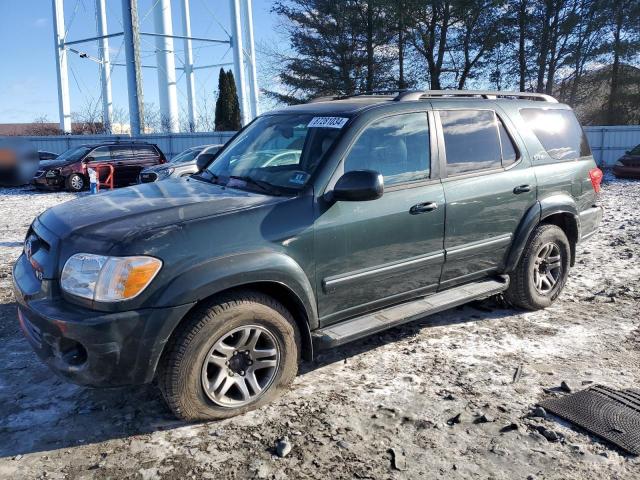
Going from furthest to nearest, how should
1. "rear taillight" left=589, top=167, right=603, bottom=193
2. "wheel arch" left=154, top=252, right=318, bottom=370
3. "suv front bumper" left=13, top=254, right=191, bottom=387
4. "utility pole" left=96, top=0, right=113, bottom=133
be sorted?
"utility pole" left=96, top=0, right=113, bottom=133 → "rear taillight" left=589, top=167, right=603, bottom=193 → "wheel arch" left=154, top=252, right=318, bottom=370 → "suv front bumper" left=13, top=254, right=191, bottom=387

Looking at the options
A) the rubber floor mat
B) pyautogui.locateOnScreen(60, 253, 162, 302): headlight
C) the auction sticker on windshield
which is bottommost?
the rubber floor mat

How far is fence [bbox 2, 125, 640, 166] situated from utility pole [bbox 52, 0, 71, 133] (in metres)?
11.0

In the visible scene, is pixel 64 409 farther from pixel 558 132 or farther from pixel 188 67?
pixel 188 67

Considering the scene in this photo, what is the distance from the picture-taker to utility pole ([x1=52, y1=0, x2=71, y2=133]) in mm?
33688

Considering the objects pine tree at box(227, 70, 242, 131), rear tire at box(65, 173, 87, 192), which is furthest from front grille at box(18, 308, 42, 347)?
pine tree at box(227, 70, 242, 131)

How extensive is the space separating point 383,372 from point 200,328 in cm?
149

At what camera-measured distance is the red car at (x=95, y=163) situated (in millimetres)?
17641

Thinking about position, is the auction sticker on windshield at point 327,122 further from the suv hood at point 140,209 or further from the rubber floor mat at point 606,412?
the rubber floor mat at point 606,412

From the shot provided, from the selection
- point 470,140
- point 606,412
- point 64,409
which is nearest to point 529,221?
point 470,140

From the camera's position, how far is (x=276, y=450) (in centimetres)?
302

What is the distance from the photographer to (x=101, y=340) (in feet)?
9.38

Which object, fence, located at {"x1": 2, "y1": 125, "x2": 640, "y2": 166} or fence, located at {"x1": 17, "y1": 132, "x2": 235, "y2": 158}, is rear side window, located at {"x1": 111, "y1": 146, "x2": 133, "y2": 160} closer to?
fence, located at {"x1": 2, "y1": 125, "x2": 640, "y2": 166}

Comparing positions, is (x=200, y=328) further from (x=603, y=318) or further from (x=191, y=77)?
(x=191, y=77)

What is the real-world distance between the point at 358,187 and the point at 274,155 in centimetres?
95
